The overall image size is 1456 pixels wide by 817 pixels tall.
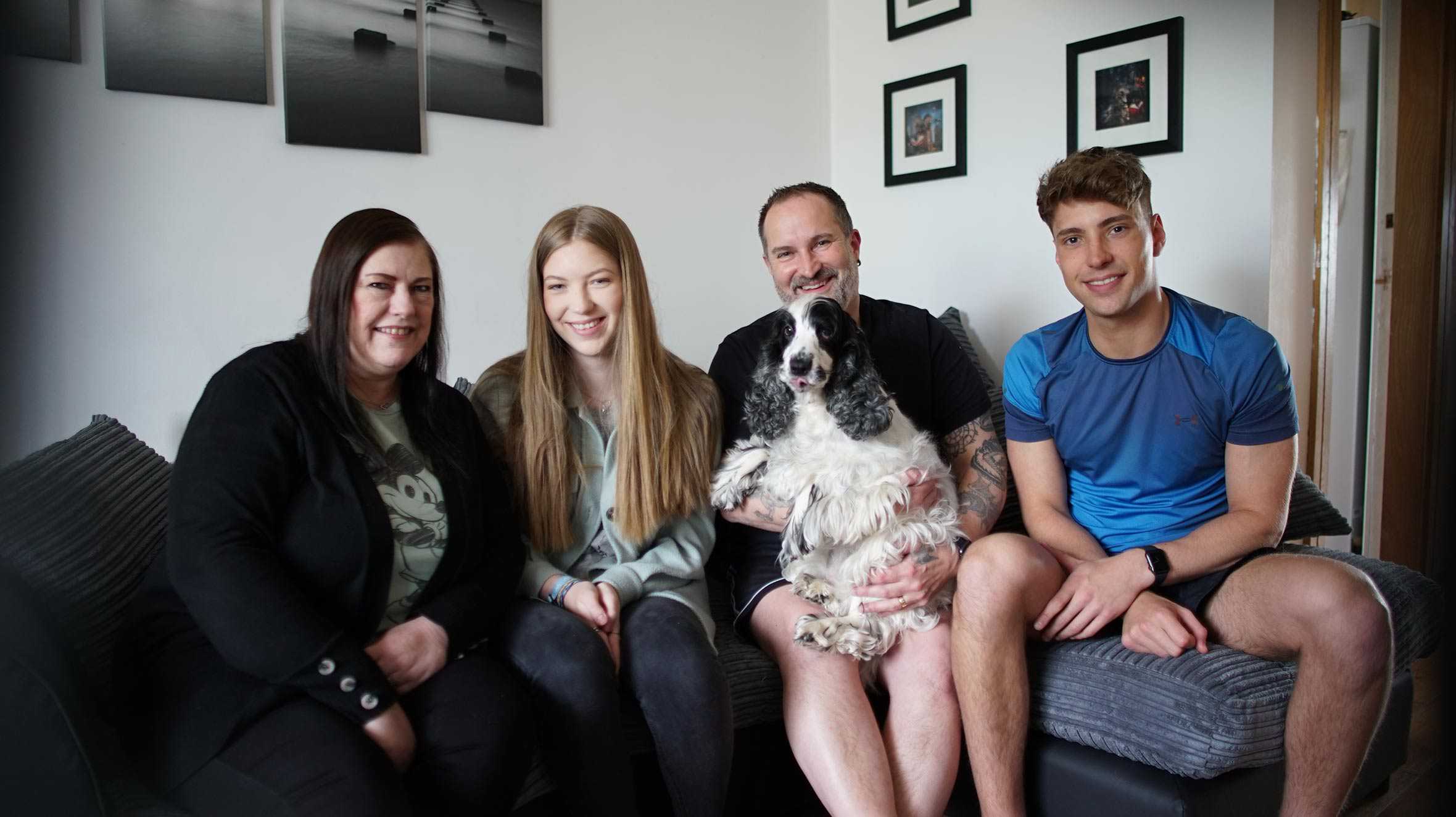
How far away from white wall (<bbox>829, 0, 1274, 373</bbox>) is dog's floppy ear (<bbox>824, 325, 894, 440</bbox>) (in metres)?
1.52

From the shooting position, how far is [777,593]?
233 cm

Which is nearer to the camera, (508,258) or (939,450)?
(939,450)

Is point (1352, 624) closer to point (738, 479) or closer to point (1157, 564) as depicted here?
point (1157, 564)

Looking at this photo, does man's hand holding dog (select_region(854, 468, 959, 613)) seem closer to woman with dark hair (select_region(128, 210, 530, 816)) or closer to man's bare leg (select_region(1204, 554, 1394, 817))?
man's bare leg (select_region(1204, 554, 1394, 817))

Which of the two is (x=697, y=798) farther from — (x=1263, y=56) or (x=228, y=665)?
(x=1263, y=56)

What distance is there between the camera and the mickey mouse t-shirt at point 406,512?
1.86 meters

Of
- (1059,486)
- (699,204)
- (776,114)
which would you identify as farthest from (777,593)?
(776,114)

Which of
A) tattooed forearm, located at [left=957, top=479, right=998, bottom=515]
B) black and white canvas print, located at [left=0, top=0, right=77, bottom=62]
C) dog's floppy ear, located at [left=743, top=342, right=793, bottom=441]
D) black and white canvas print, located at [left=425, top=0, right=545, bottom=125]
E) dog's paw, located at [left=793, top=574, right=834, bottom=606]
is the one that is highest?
black and white canvas print, located at [left=425, top=0, right=545, bottom=125]

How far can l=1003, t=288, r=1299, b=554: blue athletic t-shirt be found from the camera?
2.20 metres

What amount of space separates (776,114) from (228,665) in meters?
3.28

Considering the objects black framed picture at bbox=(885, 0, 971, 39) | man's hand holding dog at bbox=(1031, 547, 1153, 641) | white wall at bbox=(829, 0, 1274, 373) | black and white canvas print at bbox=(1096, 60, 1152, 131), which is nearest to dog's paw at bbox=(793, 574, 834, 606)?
man's hand holding dog at bbox=(1031, 547, 1153, 641)

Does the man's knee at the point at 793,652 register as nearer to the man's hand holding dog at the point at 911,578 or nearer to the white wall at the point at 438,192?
the man's hand holding dog at the point at 911,578

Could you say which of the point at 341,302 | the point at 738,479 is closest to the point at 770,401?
the point at 738,479

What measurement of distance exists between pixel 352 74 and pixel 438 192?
0.44 m
